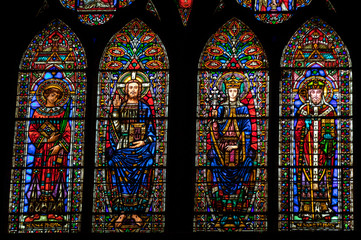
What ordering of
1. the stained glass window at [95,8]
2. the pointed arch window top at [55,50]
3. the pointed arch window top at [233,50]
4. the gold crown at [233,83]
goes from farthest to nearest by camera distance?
the stained glass window at [95,8] → the pointed arch window top at [55,50] → the pointed arch window top at [233,50] → the gold crown at [233,83]

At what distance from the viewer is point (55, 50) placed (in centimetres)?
1680

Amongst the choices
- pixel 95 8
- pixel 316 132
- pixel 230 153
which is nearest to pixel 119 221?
pixel 230 153

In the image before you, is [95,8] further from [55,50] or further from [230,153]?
[230,153]

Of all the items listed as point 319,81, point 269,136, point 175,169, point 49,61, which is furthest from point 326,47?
point 49,61

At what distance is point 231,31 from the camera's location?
16.7m

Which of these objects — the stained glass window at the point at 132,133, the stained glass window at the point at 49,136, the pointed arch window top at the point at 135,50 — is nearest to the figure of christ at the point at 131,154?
the stained glass window at the point at 132,133

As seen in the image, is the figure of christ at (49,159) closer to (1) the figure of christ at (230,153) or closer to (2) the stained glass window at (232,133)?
(2) the stained glass window at (232,133)

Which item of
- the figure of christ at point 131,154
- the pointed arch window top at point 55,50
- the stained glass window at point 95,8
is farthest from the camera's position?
the stained glass window at point 95,8

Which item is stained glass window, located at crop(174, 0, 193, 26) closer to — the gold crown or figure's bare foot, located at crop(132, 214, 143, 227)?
the gold crown

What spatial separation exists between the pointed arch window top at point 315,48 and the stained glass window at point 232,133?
0.41 m

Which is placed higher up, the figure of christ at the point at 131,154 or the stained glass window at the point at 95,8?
the stained glass window at the point at 95,8

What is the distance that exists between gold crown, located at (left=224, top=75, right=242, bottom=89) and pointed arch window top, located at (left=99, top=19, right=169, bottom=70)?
90 centimetres

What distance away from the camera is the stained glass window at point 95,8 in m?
16.9

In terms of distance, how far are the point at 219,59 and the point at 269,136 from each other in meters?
1.39
